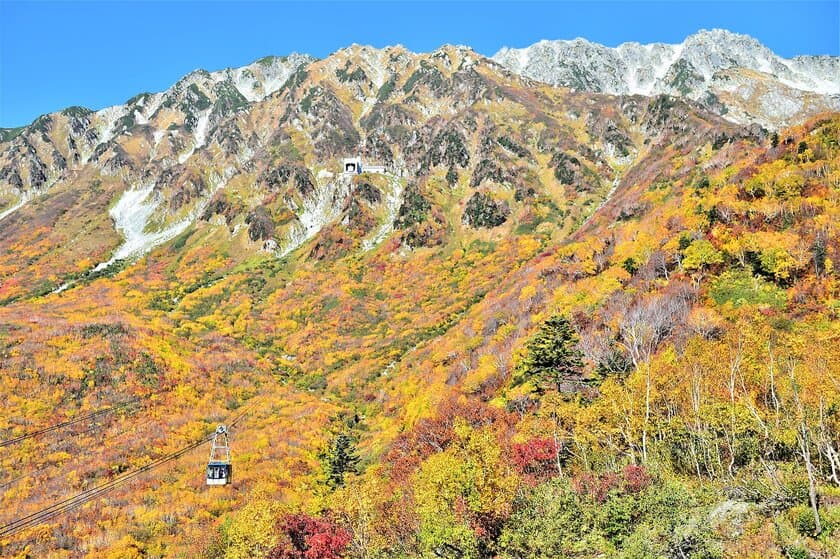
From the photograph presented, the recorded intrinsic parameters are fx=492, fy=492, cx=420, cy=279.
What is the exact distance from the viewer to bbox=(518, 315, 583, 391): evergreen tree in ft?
159

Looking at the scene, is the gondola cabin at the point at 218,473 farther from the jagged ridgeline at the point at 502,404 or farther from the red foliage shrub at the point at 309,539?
the red foliage shrub at the point at 309,539

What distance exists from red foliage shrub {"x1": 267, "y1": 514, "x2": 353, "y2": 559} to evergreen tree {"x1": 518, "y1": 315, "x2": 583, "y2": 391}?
911 inches

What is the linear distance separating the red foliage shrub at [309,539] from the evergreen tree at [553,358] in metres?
23.1

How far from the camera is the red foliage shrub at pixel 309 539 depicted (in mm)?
35844

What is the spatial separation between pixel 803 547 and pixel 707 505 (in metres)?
6.06

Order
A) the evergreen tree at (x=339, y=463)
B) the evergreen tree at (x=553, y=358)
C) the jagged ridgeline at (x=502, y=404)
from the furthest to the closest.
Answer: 1. the evergreen tree at (x=339, y=463)
2. the evergreen tree at (x=553, y=358)
3. the jagged ridgeline at (x=502, y=404)

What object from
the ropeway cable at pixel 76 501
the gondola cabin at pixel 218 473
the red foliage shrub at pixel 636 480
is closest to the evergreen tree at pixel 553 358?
the red foliage shrub at pixel 636 480

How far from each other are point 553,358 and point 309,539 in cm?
2745

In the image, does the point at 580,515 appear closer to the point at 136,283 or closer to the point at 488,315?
the point at 488,315

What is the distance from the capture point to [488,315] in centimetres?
10188

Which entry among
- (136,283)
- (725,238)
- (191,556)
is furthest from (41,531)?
(136,283)

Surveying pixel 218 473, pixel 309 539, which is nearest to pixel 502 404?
pixel 309 539

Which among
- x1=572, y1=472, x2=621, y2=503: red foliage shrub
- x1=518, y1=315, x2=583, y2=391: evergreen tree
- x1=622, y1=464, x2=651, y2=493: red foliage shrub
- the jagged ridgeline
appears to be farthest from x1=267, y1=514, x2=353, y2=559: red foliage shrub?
x1=518, y1=315, x2=583, y2=391: evergreen tree

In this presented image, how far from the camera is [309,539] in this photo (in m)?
37.4
